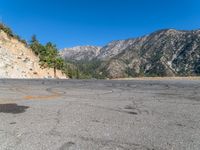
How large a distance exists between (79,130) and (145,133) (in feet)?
4.25

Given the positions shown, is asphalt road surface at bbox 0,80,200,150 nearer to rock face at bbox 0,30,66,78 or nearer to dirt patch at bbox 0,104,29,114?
dirt patch at bbox 0,104,29,114

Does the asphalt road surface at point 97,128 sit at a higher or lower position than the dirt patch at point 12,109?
lower

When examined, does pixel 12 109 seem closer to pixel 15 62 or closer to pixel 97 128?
pixel 97 128

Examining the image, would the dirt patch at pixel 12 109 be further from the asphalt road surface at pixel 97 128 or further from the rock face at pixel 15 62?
the rock face at pixel 15 62

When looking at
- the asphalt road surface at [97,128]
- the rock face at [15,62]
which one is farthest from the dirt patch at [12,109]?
the rock face at [15,62]

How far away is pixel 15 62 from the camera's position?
4500cm

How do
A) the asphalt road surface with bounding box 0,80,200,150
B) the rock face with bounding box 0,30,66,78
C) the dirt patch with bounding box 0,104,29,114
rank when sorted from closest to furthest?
the asphalt road surface with bounding box 0,80,200,150 → the dirt patch with bounding box 0,104,29,114 → the rock face with bounding box 0,30,66,78

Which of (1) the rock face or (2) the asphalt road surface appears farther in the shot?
(1) the rock face

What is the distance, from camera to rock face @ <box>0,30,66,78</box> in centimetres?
4198

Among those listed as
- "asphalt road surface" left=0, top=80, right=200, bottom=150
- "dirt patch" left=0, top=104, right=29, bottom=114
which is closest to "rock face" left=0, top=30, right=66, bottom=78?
"dirt patch" left=0, top=104, right=29, bottom=114

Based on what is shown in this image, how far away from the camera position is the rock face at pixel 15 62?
4198 cm

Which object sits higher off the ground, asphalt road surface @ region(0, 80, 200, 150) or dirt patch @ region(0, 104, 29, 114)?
dirt patch @ region(0, 104, 29, 114)

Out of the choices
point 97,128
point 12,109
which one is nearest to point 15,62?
point 12,109

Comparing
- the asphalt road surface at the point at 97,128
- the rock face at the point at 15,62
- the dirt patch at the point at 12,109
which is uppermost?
the rock face at the point at 15,62
